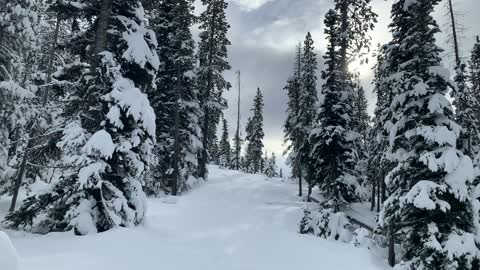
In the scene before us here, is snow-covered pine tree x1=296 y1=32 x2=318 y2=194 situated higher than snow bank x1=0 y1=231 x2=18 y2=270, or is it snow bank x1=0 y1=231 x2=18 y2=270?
snow-covered pine tree x1=296 y1=32 x2=318 y2=194

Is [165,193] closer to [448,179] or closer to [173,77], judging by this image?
[173,77]

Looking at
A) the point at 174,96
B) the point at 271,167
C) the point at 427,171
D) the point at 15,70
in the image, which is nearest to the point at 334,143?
the point at 427,171

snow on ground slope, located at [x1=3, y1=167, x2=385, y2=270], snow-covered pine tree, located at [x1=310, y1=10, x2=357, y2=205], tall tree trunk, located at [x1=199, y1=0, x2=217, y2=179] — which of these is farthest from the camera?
tall tree trunk, located at [x1=199, y1=0, x2=217, y2=179]

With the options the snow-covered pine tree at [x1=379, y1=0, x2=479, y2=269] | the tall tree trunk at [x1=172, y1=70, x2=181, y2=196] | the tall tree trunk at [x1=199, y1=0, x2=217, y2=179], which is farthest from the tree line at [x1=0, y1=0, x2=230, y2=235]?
the tall tree trunk at [x1=199, y1=0, x2=217, y2=179]

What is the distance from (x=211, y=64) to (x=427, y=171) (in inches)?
1067

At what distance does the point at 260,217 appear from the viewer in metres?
22.7

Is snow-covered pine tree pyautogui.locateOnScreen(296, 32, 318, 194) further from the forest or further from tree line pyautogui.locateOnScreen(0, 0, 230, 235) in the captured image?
tree line pyautogui.locateOnScreen(0, 0, 230, 235)

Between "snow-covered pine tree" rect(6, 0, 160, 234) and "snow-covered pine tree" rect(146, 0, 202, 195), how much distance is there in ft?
50.1

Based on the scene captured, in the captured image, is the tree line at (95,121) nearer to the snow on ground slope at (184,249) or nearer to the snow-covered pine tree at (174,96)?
the snow on ground slope at (184,249)

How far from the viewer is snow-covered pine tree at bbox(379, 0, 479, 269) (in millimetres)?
12344

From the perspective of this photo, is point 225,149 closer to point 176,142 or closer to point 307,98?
point 307,98

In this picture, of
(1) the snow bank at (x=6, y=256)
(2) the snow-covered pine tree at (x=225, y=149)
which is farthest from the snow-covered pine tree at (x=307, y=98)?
(2) the snow-covered pine tree at (x=225, y=149)

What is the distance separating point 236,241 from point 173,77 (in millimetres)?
19366

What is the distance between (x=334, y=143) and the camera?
2319 cm
